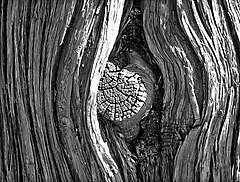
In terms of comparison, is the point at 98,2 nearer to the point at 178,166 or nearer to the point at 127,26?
the point at 127,26

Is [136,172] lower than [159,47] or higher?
lower

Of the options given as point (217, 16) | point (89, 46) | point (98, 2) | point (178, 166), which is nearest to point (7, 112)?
point (89, 46)

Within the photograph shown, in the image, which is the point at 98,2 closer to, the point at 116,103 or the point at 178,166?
the point at 116,103

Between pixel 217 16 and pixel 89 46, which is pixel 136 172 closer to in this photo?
pixel 89 46

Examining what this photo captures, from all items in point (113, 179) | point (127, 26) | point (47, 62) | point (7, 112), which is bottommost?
point (113, 179)

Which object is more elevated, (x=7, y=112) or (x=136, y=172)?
(x=7, y=112)

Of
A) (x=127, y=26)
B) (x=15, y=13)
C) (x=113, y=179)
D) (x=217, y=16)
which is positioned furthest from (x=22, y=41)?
(x=217, y=16)
